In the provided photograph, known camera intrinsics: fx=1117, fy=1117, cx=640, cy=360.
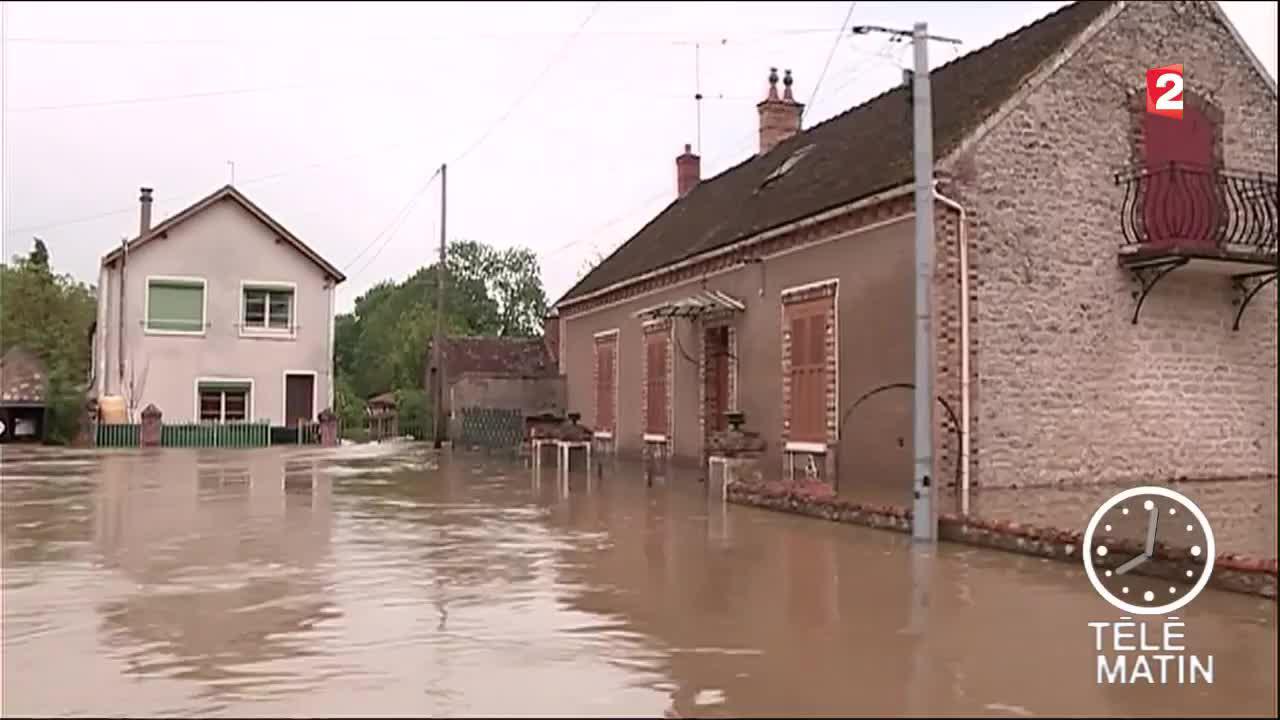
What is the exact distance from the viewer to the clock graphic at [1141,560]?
6.70 m

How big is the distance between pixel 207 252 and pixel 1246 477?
30189 millimetres

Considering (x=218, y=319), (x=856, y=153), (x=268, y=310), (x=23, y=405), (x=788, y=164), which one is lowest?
(x=23, y=405)

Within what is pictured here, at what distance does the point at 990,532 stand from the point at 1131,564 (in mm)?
1693

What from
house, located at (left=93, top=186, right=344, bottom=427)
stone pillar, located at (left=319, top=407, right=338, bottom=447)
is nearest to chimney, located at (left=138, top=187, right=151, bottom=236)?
house, located at (left=93, top=186, right=344, bottom=427)

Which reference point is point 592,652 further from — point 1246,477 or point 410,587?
point 1246,477

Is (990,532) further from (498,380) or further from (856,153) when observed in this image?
(498,380)

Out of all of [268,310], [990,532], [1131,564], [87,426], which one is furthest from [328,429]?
[1131,564]

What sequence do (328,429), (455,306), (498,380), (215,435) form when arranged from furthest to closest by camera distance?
(455,306), (328,429), (215,435), (498,380)

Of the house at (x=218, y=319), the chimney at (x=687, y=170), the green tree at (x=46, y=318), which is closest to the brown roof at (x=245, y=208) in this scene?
the house at (x=218, y=319)

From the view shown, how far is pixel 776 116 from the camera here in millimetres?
24938

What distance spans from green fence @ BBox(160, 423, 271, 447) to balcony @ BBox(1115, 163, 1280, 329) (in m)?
25.6

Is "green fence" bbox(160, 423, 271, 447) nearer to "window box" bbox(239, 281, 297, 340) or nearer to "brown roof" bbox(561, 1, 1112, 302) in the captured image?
"window box" bbox(239, 281, 297, 340)

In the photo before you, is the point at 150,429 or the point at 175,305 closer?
the point at 150,429

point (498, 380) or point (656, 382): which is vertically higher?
point (498, 380)
